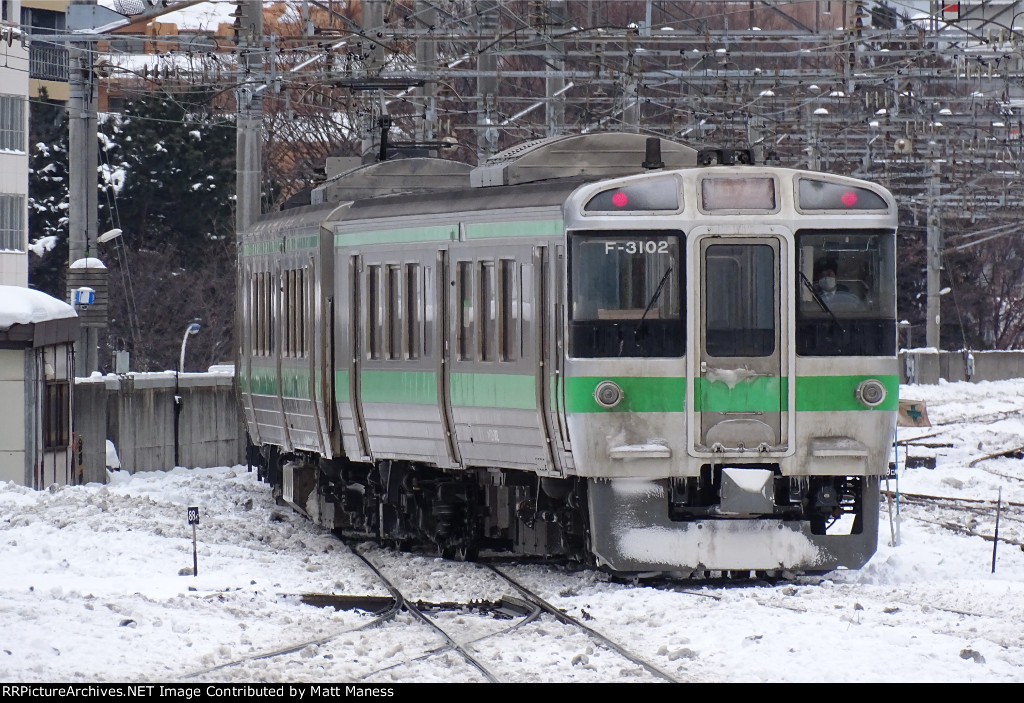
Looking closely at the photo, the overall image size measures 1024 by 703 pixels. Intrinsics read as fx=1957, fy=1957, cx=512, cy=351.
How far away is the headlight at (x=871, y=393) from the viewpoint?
12.9m

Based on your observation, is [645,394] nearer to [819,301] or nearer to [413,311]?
[819,301]

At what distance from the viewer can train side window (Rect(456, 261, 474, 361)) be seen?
45.3 ft

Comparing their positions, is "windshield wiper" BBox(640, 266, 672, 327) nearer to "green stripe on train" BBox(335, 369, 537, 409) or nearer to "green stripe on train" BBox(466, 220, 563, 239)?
"green stripe on train" BBox(466, 220, 563, 239)

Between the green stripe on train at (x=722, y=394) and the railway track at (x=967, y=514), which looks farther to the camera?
the railway track at (x=967, y=514)

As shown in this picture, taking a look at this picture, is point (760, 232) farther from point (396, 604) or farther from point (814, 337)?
point (396, 604)

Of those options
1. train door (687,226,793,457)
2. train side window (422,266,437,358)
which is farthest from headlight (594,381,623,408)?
train side window (422,266,437,358)

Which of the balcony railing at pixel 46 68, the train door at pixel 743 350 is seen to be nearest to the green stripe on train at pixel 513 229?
the train door at pixel 743 350

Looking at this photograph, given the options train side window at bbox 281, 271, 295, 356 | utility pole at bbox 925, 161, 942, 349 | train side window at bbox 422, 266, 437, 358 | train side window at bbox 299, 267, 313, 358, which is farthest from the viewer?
utility pole at bbox 925, 161, 942, 349

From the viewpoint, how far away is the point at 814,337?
42.1 ft

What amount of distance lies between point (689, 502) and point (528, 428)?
47.5 inches

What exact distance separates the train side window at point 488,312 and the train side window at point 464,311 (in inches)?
5.3

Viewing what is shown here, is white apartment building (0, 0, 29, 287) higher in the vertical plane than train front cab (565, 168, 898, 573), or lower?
higher

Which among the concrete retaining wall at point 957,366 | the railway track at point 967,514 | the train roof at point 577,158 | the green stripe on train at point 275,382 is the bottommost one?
the railway track at point 967,514
